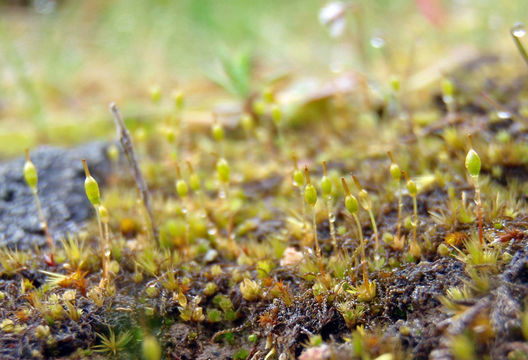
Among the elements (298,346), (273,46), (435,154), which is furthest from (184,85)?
(298,346)

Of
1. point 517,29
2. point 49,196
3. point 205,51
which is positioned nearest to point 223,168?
point 49,196

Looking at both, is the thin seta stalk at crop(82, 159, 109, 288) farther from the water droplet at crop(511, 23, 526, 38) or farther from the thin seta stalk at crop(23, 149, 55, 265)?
the water droplet at crop(511, 23, 526, 38)

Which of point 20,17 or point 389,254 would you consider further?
point 20,17

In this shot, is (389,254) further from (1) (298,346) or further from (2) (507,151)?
(2) (507,151)

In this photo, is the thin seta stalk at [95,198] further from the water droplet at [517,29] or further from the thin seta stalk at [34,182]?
the water droplet at [517,29]

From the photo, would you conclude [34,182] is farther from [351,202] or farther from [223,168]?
[351,202]

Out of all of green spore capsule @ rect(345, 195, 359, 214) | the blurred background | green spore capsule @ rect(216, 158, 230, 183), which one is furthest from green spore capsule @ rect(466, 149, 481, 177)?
the blurred background

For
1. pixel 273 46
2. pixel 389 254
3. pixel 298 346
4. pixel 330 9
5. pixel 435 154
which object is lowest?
pixel 298 346
